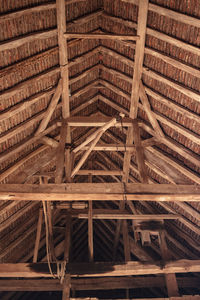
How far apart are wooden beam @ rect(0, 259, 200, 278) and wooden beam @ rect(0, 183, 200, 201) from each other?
2.30 meters

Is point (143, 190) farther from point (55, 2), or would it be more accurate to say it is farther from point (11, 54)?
point (55, 2)

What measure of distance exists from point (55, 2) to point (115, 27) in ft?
4.36

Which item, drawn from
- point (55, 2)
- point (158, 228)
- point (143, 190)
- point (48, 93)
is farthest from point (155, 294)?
point (55, 2)

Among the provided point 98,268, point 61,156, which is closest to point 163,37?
point 61,156

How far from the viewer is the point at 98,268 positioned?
211 inches

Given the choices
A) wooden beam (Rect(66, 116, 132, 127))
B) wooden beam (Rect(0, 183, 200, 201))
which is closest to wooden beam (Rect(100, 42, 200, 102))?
wooden beam (Rect(66, 116, 132, 127))

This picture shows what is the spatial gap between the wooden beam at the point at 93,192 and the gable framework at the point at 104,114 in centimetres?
1

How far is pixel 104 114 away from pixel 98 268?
3.67 m

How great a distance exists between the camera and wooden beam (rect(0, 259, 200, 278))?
525cm

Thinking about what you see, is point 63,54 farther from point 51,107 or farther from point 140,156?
point 140,156

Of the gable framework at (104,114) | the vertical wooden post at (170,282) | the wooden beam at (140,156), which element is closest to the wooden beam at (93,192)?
the gable framework at (104,114)

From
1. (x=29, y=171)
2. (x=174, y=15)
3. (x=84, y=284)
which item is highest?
(x=174, y=15)

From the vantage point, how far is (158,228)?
6.36 metres

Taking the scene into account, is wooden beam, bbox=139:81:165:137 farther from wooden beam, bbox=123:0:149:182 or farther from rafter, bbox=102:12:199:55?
rafter, bbox=102:12:199:55
